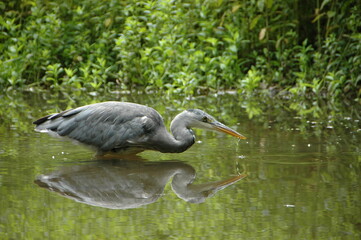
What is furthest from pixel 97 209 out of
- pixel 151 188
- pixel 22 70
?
pixel 22 70

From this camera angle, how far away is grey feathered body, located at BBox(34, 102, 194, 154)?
7.29 meters

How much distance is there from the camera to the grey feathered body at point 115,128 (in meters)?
7.29

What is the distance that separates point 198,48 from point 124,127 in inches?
279

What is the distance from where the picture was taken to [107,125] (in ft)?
24.4

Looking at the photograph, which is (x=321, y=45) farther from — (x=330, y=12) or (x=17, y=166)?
(x=17, y=166)

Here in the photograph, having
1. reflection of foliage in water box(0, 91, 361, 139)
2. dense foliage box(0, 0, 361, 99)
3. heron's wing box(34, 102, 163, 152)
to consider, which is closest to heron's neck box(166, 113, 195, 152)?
A: heron's wing box(34, 102, 163, 152)

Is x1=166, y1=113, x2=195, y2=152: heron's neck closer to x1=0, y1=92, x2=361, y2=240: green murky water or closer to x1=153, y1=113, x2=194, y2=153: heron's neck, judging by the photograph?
x1=153, y1=113, x2=194, y2=153: heron's neck

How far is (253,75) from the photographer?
12.7 meters

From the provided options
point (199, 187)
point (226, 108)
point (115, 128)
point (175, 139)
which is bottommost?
point (199, 187)

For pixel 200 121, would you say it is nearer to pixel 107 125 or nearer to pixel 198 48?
pixel 107 125

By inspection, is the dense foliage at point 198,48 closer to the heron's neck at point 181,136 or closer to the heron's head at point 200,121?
the heron's head at point 200,121

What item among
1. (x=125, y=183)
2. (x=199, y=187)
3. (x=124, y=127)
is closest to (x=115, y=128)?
(x=124, y=127)

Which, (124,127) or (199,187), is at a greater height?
(124,127)

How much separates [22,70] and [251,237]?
1013 cm
